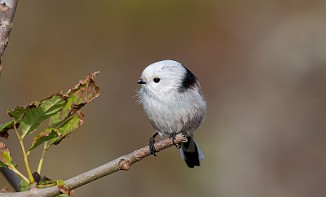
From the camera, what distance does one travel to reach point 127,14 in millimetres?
9219

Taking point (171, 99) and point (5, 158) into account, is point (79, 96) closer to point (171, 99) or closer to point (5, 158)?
point (5, 158)

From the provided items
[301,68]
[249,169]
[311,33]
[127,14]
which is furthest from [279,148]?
[127,14]

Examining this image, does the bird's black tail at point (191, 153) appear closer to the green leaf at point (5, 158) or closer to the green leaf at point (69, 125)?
the green leaf at point (69, 125)

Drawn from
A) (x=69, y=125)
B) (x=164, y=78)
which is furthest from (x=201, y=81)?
(x=69, y=125)

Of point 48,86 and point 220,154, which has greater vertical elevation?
point 48,86

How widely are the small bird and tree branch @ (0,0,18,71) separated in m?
2.03

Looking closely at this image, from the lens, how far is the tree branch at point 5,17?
1914mm

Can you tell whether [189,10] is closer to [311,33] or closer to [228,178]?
[311,33]

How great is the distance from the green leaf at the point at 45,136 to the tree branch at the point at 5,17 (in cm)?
36

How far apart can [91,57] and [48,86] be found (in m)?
0.74

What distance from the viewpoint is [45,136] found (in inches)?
84.7

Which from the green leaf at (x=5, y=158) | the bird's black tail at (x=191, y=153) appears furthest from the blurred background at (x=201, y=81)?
the green leaf at (x=5, y=158)

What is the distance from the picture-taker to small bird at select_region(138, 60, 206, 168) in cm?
392

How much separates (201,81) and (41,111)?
709 centimetres
